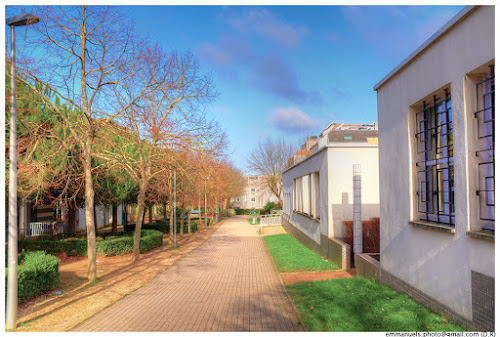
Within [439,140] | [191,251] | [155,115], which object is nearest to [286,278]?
[439,140]

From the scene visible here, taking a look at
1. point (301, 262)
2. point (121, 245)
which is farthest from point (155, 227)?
point (301, 262)

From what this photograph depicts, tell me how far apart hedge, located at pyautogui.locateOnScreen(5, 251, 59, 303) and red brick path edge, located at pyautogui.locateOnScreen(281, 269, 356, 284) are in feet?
19.5

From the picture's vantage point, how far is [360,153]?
1344cm

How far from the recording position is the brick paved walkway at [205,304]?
6.08 meters

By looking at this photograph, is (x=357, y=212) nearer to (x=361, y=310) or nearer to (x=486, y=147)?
(x=361, y=310)

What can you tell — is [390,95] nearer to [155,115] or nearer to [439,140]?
[439,140]

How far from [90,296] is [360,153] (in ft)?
32.3

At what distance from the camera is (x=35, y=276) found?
833cm

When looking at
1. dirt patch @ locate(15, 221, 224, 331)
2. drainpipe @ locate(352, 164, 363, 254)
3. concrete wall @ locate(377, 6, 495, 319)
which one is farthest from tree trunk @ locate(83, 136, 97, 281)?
concrete wall @ locate(377, 6, 495, 319)

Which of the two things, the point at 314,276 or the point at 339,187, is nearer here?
the point at 314,276

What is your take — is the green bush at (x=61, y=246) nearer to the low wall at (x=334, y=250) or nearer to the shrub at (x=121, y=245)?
the shrub at (x=121, y=245)

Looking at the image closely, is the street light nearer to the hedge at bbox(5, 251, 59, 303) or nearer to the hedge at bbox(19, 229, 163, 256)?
the hedge at bbox(5, 251, 59, 303)

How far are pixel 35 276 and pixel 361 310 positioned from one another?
23.3ft

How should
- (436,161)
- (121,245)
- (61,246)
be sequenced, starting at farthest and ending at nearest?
1. (121,245)
2. (61,246)
3. (436,161)
